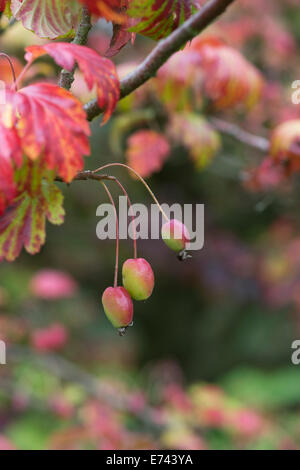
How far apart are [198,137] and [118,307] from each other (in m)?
1.08

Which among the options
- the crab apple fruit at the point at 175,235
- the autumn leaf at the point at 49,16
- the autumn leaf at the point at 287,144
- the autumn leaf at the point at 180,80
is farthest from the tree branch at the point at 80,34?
the autumn leaf at the point at 180,80

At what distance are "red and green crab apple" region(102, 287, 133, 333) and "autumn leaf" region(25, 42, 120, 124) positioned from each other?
24cm

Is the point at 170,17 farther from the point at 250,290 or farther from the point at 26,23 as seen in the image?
the point at 250,290

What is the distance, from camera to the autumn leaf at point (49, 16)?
689 millimetres

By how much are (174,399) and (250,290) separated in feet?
4.58

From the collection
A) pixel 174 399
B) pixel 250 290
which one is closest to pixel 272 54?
pixel 250 290

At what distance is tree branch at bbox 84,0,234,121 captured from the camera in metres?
0.59

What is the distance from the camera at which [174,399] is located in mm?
2764

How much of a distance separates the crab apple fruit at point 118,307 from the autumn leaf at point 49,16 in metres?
0.35

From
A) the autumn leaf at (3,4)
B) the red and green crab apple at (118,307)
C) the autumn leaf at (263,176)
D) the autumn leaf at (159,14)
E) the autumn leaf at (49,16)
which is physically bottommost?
the red and green crab apple at (118,307)

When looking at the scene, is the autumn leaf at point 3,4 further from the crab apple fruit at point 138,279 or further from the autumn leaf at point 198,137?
the autumn leaf at point 198,137

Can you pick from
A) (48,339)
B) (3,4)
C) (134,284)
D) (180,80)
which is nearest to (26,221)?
(134,284)

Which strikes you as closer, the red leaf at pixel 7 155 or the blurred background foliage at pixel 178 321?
the red leaf at pixel 7 155

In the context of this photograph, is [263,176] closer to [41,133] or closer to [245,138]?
[245,138]
